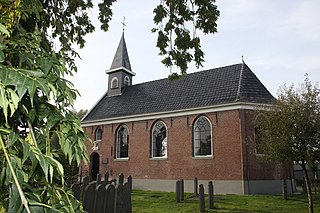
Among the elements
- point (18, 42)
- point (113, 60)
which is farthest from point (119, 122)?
point (18, 42)

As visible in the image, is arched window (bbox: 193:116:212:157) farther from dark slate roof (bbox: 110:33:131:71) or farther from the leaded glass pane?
dark slate roof (bbox: 110:33:131:71)

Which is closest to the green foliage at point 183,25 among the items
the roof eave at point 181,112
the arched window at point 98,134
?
the roof eave at point 181,112

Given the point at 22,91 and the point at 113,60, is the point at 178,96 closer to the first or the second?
the point at 113,60

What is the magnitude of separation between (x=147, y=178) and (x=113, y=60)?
13158 mm

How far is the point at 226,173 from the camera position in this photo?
1619 centimetres

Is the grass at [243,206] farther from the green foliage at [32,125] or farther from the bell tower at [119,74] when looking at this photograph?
the bell tower at [119,74]

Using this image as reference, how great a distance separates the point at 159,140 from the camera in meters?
20.0

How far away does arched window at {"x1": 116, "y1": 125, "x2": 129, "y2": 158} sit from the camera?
21719 mm

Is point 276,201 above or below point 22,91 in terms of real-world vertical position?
below

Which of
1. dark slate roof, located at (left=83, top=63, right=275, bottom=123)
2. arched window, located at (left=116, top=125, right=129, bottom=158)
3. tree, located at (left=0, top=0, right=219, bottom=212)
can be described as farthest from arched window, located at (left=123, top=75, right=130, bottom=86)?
tree, located at (left=0, top=0, right=219, bottom=212)

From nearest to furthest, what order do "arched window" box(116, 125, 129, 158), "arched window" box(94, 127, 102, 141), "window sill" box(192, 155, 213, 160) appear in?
"window sill" box(192, 155, 213, 160), "arched window" box(116, 125, 129, 158), "arched window" box(94, 127, 102, 141)

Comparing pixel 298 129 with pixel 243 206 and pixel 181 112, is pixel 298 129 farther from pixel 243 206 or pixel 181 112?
pixel 181 112

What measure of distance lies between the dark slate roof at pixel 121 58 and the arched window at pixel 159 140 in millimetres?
8669

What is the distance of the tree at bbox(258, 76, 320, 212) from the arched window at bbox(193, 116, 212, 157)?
22.2ft
